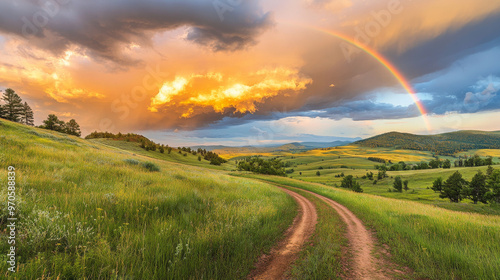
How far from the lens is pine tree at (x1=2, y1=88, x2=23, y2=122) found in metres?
74.0

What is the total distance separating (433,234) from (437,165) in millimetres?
264010

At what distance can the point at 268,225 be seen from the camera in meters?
8.47

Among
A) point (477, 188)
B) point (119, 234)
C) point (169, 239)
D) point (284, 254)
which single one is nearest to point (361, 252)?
point (284, 254)

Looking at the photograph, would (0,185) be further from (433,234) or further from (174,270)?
(433,234)

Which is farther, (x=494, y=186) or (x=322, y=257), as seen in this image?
(x=494, y=186)

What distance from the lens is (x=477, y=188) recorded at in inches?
3012

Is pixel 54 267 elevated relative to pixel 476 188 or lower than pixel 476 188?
elevated

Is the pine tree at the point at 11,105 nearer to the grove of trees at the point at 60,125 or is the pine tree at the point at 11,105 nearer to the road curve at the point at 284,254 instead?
the grove of trees at the point at 60,125

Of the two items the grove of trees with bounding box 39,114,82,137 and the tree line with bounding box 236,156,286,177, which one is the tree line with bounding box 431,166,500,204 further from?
Answer: the grove of trees with bounding box 39,114,82,137

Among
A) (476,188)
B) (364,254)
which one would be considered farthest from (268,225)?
(476,188)

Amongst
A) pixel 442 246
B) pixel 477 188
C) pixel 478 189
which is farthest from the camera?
pixel 477 188

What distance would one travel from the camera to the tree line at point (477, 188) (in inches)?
2542

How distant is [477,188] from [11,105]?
19383cm

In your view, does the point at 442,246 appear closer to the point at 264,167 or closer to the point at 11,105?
the point at 264,167
